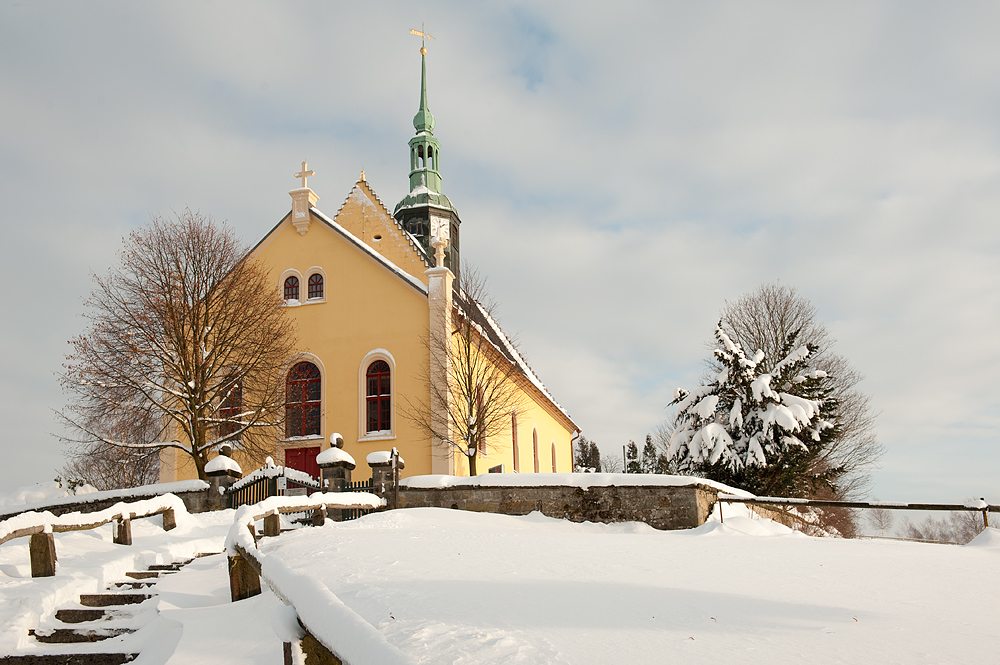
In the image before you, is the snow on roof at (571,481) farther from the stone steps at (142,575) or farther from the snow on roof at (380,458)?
the stone steps at (142,575)

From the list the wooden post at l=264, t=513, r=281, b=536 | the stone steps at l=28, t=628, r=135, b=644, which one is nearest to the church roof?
the wooden post at l=264, t=513, r=281, b=536

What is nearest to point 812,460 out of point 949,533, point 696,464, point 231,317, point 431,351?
point 696,464

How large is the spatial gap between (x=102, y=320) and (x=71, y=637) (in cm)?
1621

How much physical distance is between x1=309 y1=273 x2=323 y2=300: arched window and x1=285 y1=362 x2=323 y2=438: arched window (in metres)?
2.34

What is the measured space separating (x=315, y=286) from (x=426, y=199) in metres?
11.6

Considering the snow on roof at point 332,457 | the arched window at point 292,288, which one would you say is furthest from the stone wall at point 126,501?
the arched window at point 292,288

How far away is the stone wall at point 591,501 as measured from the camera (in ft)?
42.3

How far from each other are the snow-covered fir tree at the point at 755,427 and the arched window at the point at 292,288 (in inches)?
524

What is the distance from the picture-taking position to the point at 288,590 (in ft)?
11.3

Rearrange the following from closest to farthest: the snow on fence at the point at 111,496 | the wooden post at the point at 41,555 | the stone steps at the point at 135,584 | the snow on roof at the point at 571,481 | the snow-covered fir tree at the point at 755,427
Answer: the wooden post at the point at 41,555, the stone steps at the point at 135,584, the snow on roof at the point at 571,481, the snow on fence at the point at 111,496, the snow-covered fir tree at the point at 755,427

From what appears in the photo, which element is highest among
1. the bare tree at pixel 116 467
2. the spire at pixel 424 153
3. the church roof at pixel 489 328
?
the spire at pixel 424 153

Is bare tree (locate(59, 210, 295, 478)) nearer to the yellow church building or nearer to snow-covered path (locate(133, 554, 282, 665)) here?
the yellow church building

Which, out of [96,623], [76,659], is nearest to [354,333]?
[96,623]

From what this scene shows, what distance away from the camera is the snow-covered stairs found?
221 inches
